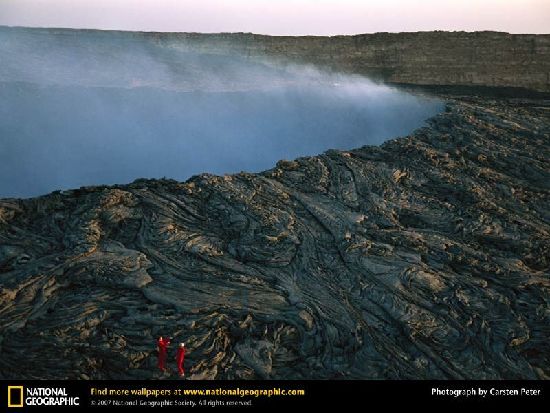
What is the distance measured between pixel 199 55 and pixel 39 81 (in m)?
8.66

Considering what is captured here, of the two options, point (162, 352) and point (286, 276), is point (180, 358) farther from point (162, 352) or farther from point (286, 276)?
point (286, 276)

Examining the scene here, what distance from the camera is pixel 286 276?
10703mm

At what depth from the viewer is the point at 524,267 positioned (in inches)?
461

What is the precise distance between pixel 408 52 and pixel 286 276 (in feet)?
68.6
